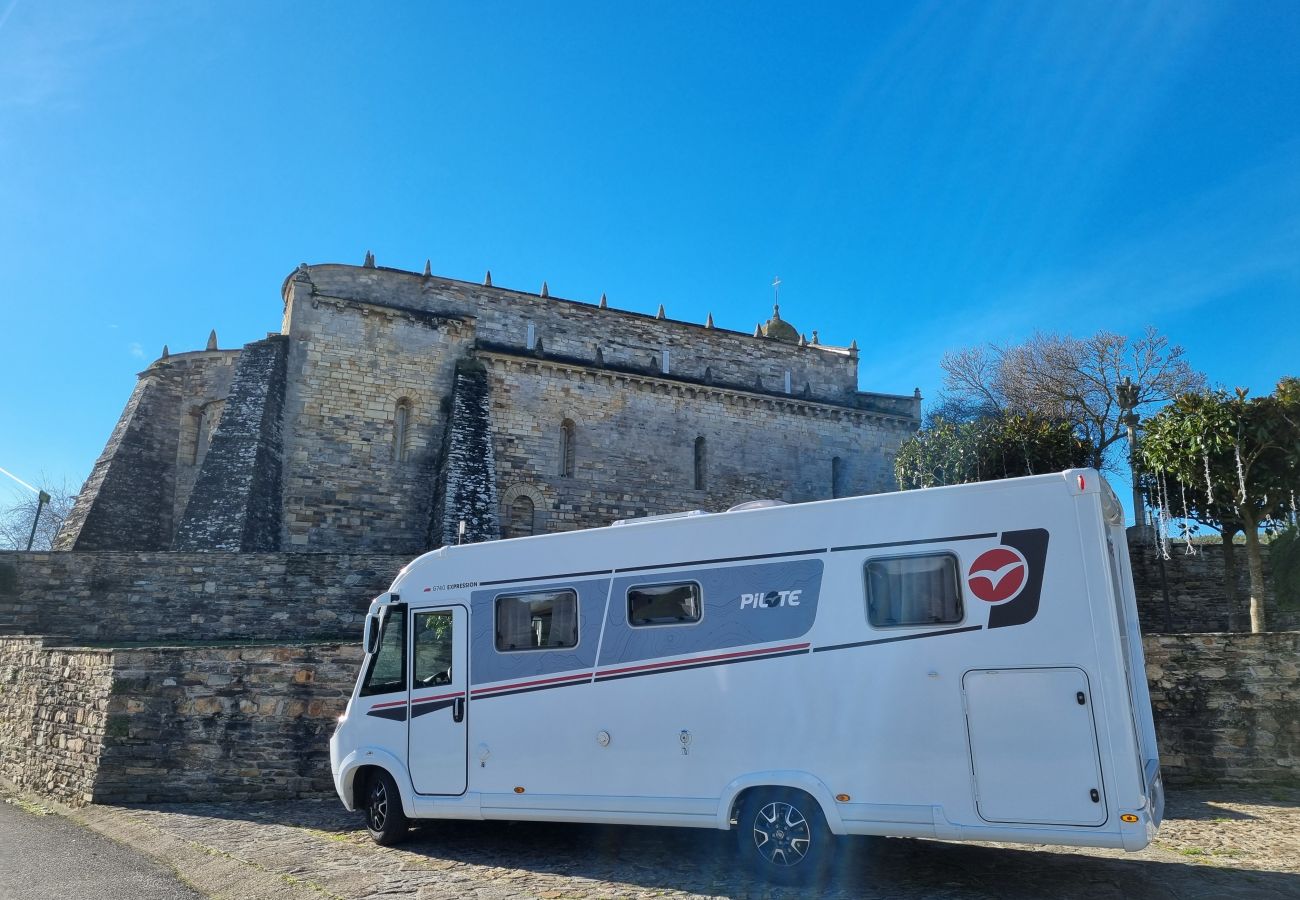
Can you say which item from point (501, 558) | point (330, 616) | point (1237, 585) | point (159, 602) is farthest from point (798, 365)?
point (501, 558)

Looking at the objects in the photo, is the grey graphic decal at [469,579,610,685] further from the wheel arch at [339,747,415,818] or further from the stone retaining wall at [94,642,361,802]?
the stone retaining wall at [94,642,361,802]

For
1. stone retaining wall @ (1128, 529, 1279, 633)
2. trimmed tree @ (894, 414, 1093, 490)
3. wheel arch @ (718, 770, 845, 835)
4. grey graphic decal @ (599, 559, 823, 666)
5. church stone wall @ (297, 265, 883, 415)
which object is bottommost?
wheel arch @ (718, 770, 845, 835)

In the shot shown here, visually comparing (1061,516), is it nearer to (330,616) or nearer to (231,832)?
(231,832)

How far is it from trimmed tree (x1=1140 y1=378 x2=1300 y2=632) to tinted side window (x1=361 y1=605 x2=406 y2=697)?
43.5 feet

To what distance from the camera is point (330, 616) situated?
1670cm

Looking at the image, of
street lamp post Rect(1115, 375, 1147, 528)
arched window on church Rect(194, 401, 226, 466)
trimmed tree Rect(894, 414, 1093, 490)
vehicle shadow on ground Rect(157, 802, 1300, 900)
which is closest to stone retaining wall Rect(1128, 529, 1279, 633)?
street lamp post Rect(1115, 375, 1147, 528)

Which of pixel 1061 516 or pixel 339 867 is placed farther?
pixel 339 867

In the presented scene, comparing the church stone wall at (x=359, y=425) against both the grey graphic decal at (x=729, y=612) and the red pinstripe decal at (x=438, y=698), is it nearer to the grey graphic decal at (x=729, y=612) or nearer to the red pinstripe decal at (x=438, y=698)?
the red pinstripe decal at (x=438, y=698)

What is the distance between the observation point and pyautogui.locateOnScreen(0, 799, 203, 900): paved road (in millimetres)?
6766

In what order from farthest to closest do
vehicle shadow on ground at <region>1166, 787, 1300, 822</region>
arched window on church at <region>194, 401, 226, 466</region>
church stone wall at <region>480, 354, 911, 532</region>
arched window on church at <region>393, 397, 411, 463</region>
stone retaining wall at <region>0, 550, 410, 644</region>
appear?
arched window on church at <region>194, 401, 226, 466</region>, church stone wall at <region>480, 354, 911, 532</region>, arched window on church at <region>393, 397, 411, 463</region>, stone retaining wall at <region>0, 550, 410, 644</region>, vehicle shadow on ground at <region>1166, 787, 1300, 822</region>

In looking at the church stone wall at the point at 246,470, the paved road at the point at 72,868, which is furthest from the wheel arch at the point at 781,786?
the church stone wall at the point at 246,470

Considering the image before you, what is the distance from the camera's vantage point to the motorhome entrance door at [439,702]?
7.66m

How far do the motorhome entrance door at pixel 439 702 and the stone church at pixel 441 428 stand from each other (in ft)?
44.6

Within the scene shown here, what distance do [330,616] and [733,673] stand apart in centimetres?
1245
